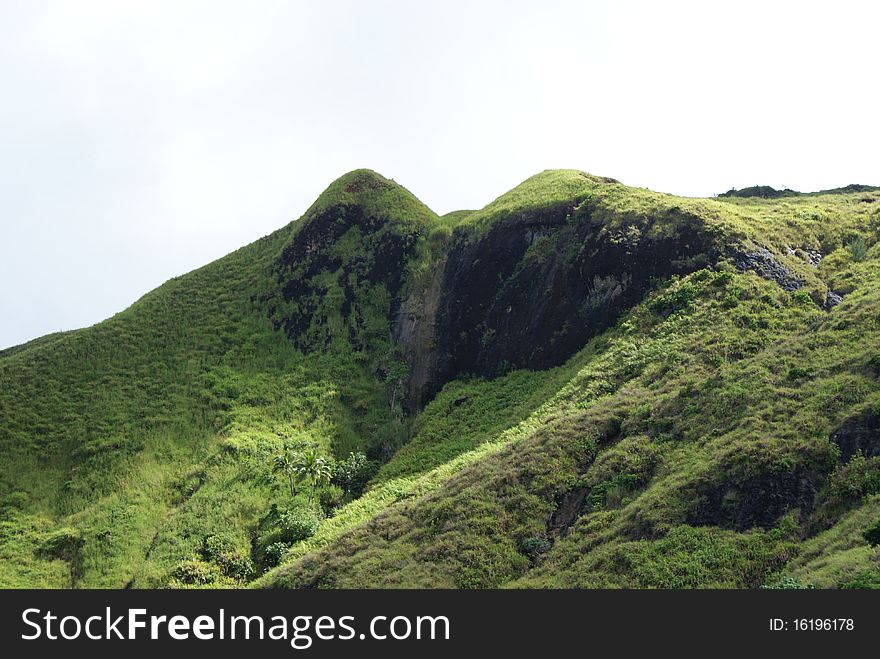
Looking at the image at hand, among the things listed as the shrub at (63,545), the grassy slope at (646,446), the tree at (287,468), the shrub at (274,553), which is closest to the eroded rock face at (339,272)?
the tree at (287,468)

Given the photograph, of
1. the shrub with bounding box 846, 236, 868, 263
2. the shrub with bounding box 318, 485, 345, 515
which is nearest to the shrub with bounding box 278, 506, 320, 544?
the shrub with bounding box 318, 485, 345, 515

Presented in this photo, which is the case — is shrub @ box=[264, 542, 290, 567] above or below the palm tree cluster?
below

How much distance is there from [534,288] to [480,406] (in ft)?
38.7

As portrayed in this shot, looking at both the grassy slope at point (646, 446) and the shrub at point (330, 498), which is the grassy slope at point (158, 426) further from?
the grassy slope at point (646, 446)

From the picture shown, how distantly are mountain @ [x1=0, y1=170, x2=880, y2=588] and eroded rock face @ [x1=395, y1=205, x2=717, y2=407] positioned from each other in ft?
0.73

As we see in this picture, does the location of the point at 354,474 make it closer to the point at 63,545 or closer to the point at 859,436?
the point at 63,545

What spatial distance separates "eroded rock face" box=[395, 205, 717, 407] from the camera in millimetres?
50281

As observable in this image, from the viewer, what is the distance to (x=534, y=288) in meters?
56.2

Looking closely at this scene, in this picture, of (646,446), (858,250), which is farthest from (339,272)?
(858,250)

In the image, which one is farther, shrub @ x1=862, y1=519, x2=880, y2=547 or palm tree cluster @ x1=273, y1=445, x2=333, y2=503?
palm tree cluster @ x1=273, y1=445, x2=333, y2=503

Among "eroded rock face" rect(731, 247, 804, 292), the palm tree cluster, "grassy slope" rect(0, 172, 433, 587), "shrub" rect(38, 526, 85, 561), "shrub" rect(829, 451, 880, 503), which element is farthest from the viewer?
the palm tree cluster

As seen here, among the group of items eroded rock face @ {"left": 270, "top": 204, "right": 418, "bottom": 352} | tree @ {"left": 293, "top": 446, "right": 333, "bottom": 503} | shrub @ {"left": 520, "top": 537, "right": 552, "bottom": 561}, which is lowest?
shrub @ {"left": 520, "top": 537, "right": 552, "bottom": 561}

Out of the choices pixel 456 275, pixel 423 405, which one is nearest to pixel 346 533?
pixel 423 405

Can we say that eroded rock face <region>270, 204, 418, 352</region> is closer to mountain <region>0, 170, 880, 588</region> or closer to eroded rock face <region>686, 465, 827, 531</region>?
mountain <region>0, 170, 880, 588</region>
